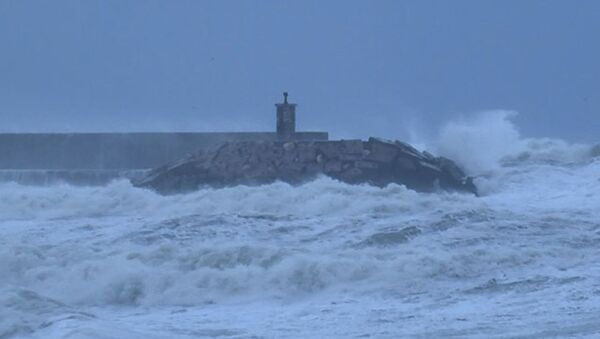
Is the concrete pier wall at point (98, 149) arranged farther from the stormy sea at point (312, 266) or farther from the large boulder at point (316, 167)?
the stormy sea at point (312, 266)

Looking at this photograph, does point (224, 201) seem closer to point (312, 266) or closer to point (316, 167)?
point (316, 167)

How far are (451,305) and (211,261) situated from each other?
3.00 m

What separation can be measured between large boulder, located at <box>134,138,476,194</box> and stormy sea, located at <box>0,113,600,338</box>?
172cm

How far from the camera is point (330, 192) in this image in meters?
16.5

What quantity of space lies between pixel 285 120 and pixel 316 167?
9.88 ft

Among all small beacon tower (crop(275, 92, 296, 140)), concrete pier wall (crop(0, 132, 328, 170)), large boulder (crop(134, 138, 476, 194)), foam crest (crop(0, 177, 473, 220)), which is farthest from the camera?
concrete pier wall (crop(0, 132, 328, 170))

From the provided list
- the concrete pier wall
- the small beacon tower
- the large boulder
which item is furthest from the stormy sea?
the concrete pier wall

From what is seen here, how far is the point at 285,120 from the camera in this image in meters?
22.5

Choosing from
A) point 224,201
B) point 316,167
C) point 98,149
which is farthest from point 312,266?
point 98,149

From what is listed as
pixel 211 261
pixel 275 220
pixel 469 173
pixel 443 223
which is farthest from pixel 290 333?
pixel 469 173

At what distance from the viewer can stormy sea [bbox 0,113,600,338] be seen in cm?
878

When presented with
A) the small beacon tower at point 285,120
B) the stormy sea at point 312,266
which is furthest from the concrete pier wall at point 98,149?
the stormy sea at point 312,266

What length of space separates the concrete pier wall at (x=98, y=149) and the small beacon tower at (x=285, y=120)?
1421 millimetres

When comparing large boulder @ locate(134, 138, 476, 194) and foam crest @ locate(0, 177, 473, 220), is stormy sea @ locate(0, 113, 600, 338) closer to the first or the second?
foam crest @ locate(0, 177, 473, 220)
